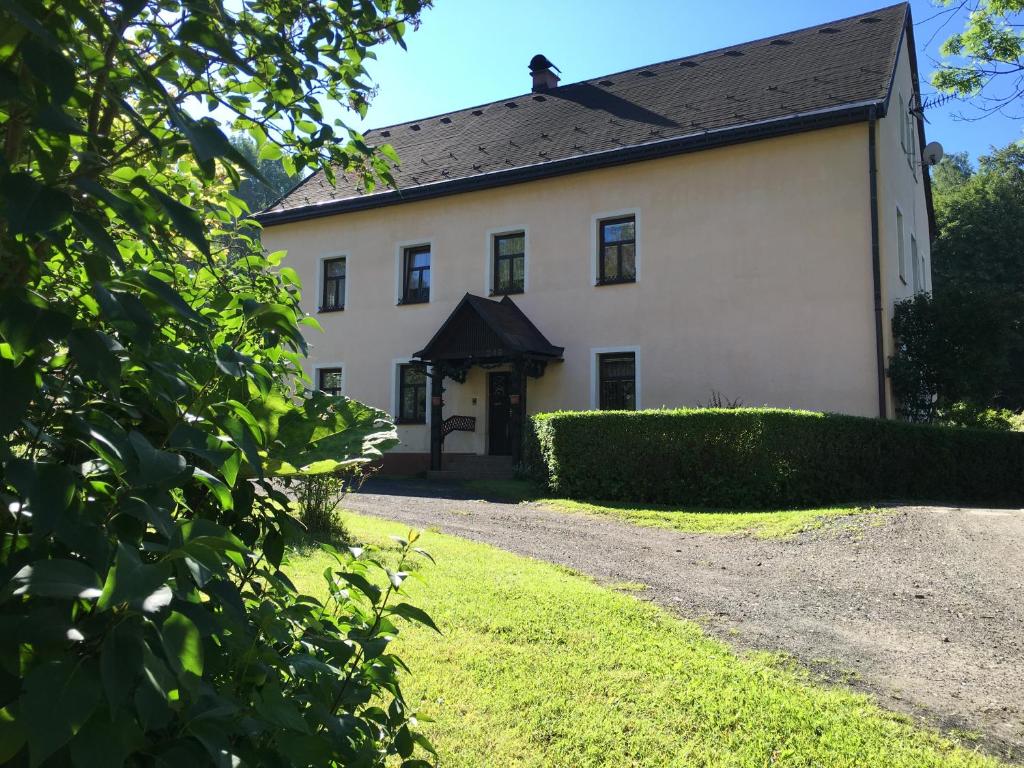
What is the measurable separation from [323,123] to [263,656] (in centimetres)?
138

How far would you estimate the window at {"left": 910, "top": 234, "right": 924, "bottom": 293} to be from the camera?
20.3 m

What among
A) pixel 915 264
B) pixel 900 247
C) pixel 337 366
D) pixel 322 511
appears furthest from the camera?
pixel 337 366

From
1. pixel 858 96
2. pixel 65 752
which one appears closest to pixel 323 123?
pixel 65 752

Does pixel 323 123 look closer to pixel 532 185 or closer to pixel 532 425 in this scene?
pixel 532 425

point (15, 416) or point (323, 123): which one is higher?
point (323, 123)

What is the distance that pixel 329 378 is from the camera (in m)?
22.9

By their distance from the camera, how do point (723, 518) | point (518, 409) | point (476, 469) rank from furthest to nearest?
point (476, 469), point (518, 409), point (723, 518)

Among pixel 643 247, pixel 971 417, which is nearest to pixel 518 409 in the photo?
pixel 643 247

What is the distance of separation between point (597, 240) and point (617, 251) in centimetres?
60

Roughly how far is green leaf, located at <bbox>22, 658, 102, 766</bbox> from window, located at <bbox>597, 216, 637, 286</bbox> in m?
18.0

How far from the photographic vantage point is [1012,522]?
966cm

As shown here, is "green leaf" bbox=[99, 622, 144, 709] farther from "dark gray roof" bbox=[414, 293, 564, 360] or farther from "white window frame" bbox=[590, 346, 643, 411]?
"white window frame" bbox=[590, 346, 643, 411]

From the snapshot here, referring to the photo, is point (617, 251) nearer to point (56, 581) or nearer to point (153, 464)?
point (153, 464)

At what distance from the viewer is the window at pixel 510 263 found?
20.0 meters
